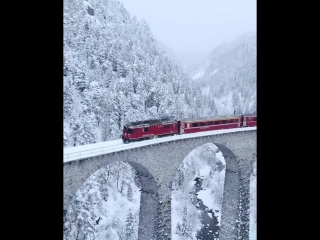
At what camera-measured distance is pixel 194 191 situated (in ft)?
151

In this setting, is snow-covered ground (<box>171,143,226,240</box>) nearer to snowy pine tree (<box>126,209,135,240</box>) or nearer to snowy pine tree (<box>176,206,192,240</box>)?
snowy pine tree (<box>176,206,192,240</box>)

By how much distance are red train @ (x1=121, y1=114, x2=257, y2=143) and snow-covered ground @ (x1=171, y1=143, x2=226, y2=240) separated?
1421cm

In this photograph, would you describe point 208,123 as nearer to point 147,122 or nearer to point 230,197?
point 147,122

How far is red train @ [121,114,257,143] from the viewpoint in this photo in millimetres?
20188

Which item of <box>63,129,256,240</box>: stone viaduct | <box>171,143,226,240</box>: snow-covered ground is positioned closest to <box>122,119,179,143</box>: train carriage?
<box>63,129,256,240</box>: stone viaduct

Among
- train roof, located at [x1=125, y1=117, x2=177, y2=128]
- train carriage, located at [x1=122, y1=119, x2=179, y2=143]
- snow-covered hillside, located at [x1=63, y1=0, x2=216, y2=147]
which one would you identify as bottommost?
train carriage, located at [x1=122, y1=119, x2=179, y2=143]

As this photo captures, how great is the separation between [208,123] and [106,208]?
70.6 ft

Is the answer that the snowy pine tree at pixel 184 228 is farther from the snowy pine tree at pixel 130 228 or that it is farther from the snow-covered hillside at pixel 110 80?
the snow-covered hillside at pixel 110 80

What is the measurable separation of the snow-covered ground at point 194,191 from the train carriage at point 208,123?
1407 cm
